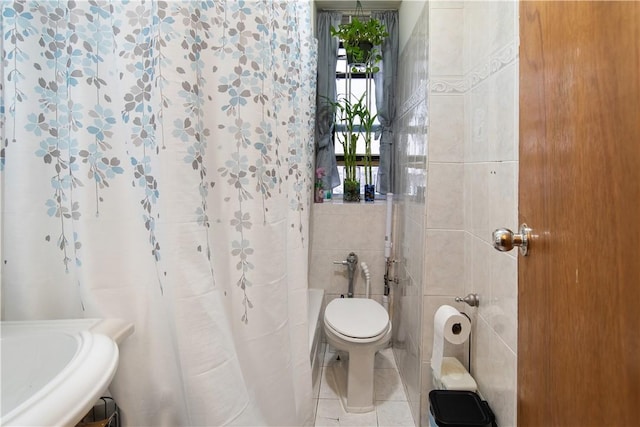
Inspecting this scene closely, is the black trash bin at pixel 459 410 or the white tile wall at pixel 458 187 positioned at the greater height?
the white tile wall at pixel 458 187

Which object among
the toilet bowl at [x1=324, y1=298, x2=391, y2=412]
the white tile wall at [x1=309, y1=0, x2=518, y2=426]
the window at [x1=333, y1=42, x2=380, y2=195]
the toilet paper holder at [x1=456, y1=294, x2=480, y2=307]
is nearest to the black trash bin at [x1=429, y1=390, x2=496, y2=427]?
the white tile wall at [x1=309, y1=0, x2=518, y2=426]

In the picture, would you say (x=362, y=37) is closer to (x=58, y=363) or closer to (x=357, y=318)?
(x=357, y=318)

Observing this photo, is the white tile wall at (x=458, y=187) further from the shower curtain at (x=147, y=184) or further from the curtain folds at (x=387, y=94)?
the shower curtain at (x=147, y=184)

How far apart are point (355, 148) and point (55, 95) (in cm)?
196

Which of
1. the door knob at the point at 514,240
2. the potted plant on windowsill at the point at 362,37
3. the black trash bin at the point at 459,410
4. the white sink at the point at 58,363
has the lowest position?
the black trash bin at the point at 459,410

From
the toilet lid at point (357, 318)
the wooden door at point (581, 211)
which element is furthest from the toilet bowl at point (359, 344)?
the wooden door at point (581, 211)

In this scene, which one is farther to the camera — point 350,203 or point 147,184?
A: point 350,203

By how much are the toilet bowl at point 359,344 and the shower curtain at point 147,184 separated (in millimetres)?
845

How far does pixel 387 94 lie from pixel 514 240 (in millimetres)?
1934

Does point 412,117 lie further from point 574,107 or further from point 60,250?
point 60,250

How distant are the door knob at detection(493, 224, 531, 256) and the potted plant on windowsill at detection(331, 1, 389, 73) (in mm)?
1964

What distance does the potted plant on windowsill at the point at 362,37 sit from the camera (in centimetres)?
227

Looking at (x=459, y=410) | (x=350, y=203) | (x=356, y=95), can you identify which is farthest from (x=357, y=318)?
(x=356, y=95)

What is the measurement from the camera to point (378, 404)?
1.79 m
